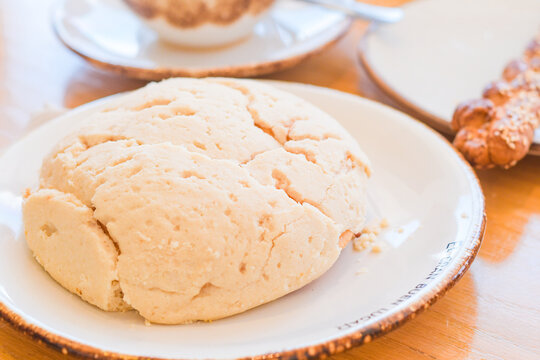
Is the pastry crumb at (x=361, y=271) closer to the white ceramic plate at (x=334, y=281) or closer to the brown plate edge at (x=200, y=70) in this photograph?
the white ceramic plate at (x=334, y=281)

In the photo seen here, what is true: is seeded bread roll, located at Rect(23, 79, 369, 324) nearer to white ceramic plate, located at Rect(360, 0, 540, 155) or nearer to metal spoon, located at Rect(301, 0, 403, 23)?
white ceramic plate, located at Rect(360, 0, 540, 155)

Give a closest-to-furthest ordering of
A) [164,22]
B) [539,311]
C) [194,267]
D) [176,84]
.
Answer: [194,267] < [539,311] < [176,84] < [164,22]

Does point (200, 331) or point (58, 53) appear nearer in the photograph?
point (200, 331)

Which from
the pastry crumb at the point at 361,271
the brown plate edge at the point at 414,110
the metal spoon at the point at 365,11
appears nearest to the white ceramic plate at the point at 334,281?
the pastry crumb at the point at 361,271

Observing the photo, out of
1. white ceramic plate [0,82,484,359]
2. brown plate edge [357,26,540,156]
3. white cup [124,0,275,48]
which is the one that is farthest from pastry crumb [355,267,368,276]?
white cup [124,0,275,48]

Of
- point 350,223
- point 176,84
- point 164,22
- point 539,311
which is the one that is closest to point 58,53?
point 164,22

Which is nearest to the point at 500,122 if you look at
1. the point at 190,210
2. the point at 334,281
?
the point at 334,281

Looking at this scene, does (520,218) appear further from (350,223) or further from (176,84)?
(176,84)

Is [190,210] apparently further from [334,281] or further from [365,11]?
[365,11]
